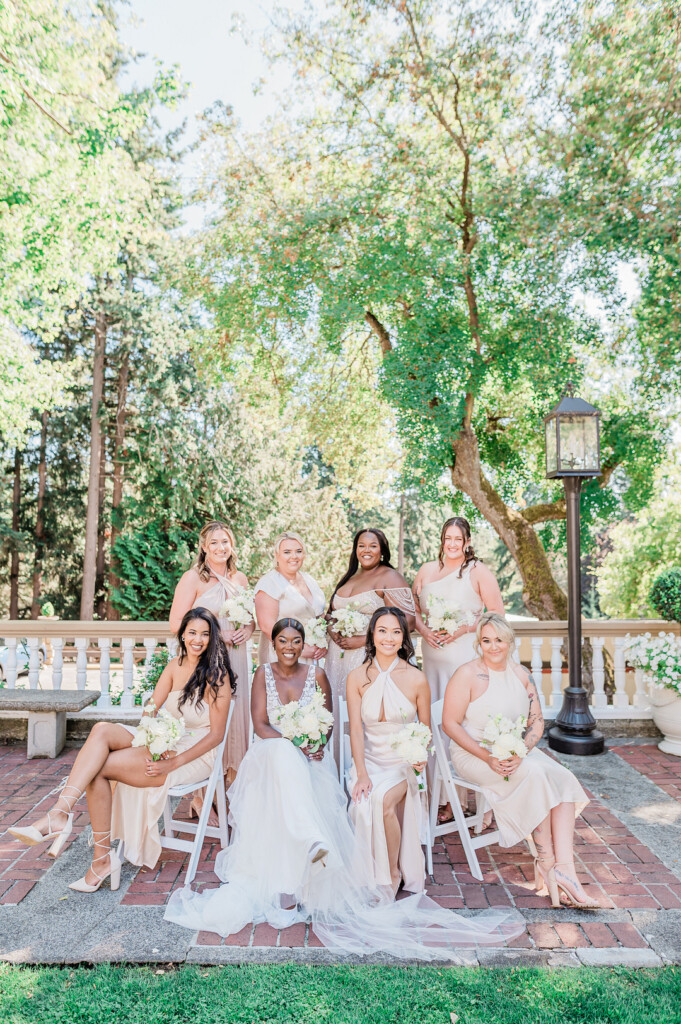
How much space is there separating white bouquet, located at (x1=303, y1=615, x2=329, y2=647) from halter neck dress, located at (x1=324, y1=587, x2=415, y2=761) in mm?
302

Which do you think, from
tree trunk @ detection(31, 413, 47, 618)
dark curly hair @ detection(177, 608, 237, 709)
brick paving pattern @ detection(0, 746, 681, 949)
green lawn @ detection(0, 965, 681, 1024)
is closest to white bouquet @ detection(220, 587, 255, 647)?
dark curly hair @ detection(177, 608, 237, 709)

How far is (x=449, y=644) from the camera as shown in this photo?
16.5 feet

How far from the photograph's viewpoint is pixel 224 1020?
273 cm

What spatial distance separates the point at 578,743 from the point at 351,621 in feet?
9.37

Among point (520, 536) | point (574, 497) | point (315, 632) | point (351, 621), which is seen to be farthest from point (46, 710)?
point (520, 536)

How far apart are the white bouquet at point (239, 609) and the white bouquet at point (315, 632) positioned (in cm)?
45

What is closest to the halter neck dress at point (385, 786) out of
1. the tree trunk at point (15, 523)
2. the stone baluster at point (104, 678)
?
the stone baluster at point (104, 678)

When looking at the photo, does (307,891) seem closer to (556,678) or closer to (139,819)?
(139,819)

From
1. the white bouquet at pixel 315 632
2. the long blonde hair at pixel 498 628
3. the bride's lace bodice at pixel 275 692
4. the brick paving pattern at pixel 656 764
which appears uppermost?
the long blonde hair at pixel 498 628

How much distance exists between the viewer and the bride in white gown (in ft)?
10.9

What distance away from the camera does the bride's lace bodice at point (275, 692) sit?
4.31 m

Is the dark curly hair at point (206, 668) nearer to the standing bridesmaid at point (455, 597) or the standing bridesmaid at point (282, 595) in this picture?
the standing bridesmaid at point (282, 595)

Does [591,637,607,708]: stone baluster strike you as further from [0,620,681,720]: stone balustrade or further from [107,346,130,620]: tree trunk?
[107,346,130,620]: tree trunk

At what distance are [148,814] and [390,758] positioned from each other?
141 cm
